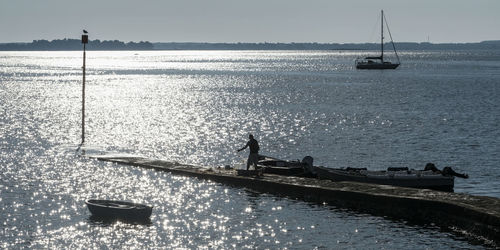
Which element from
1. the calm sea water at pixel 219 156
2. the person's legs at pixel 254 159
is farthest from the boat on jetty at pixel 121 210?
the person's legs at pixel 254 159

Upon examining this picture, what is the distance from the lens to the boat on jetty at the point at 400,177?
43625mm

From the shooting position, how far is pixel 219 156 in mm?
61594

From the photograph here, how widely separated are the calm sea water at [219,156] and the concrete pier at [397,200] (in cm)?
80

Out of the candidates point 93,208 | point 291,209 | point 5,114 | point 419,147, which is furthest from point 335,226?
point 5,114

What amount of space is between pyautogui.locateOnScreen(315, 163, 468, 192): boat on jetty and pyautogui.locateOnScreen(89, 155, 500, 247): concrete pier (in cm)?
263

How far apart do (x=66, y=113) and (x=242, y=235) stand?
7232cm

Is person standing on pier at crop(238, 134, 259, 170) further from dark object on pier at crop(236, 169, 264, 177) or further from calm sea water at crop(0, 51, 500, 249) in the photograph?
calm sea water at crop(0, 51, 500, 249)

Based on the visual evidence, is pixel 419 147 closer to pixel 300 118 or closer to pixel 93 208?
pixel 300 118

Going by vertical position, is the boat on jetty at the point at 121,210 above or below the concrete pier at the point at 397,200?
below

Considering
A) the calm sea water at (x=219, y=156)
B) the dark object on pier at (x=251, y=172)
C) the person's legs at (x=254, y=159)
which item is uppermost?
the person's legs at (x=254, y=159)

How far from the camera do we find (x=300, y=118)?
3762 inches

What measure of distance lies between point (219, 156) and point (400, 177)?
20723 millimetres

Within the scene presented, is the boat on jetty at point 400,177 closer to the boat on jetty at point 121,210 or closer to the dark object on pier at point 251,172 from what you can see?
the dark object on pier at point 251,172

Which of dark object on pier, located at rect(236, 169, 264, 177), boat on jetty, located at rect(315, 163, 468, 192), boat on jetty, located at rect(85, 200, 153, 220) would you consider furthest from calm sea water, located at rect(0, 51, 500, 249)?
boat on jetty, located at rect(315, 163, 468, 192)
